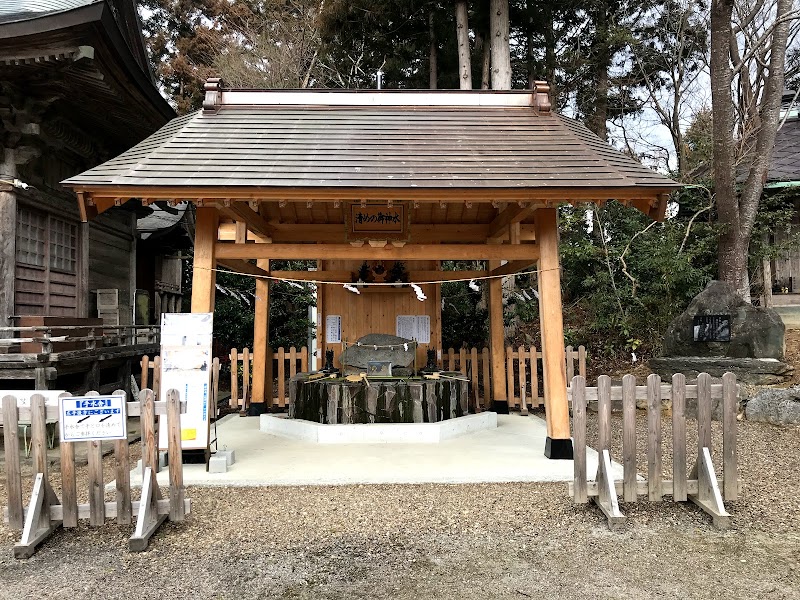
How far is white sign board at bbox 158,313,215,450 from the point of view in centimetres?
580

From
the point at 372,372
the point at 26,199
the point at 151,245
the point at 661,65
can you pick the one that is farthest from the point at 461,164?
the point at 661,65

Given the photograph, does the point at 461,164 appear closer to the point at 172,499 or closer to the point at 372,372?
the point at 372,372

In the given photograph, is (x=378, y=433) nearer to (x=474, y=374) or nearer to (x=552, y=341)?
(x=552, y=341)

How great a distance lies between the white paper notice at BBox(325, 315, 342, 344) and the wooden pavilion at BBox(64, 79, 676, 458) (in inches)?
87.8

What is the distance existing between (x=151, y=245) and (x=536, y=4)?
12.8m

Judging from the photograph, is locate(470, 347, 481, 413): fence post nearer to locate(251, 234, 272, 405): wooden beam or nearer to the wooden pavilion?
the wooden pavilion

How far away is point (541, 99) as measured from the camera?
26.0 ft

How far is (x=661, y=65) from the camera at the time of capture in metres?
17.7

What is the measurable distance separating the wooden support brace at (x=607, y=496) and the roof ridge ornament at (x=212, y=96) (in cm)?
675

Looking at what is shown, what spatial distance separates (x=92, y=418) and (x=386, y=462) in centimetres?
328

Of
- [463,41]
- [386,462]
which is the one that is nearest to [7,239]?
[386,462]

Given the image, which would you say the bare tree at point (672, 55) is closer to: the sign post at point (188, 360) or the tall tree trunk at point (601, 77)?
the tall tree trunk at point (601, 77)

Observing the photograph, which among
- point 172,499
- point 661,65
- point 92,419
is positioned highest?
point 661,65

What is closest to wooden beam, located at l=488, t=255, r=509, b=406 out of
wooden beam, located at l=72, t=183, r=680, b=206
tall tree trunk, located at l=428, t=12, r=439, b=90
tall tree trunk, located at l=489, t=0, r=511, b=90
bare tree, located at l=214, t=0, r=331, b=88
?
wooden beam, located at l=72, t=183, r=680, b=206
